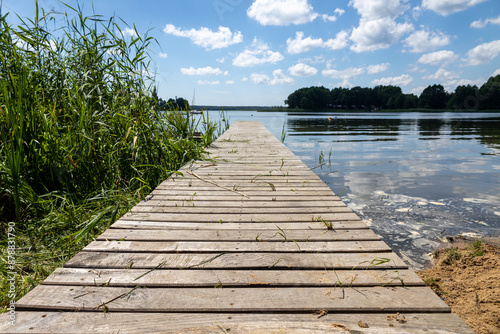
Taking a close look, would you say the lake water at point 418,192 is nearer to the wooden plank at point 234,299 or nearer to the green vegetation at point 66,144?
the wooden plank at point 234,299

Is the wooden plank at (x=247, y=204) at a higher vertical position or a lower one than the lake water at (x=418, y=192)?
higher

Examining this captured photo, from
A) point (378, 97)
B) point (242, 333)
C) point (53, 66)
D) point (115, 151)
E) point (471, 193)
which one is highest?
point (378, 97)

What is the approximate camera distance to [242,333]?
0.97 metres

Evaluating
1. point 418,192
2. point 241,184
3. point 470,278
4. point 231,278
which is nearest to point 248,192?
point 241,184

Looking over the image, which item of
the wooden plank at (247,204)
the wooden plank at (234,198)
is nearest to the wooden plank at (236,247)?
the wooden plank at (247,204)

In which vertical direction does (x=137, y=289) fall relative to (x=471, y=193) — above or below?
above

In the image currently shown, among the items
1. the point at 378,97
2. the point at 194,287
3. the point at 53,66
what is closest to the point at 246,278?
the point at 194,287

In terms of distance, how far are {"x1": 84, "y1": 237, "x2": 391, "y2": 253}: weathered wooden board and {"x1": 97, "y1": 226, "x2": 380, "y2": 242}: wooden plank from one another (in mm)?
45

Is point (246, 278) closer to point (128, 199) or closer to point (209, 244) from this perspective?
point (209, 244)

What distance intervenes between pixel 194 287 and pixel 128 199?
1619 millimetres

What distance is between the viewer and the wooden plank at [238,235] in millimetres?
1672

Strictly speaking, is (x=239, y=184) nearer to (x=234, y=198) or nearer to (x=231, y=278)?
(x=234, y=198)

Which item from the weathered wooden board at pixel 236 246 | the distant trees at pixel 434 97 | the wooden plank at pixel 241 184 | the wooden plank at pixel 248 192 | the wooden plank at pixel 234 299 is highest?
the distant trees at pixel 434 97

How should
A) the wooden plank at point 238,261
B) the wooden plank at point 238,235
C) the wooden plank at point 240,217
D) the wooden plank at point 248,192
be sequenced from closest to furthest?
the wooden plank at point 238,261 → the wooden plank at point 238,235 → the wooden plank at point 240,217 → the wooden plank at point 248,192
